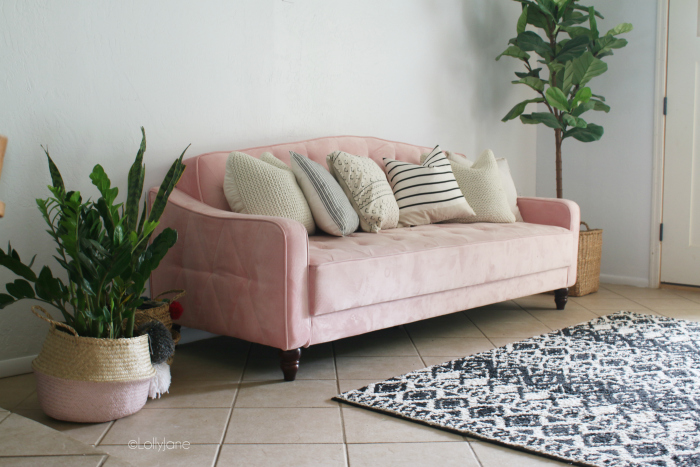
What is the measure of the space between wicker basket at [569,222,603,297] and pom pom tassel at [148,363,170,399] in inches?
103

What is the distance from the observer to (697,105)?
12.8ft

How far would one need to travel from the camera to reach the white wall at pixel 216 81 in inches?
87.9

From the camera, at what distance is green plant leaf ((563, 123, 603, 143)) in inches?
149

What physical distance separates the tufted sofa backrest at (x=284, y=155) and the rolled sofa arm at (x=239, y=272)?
10cm

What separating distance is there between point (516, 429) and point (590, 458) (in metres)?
0.23

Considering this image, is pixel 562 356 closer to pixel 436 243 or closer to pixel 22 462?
pixel 436 243

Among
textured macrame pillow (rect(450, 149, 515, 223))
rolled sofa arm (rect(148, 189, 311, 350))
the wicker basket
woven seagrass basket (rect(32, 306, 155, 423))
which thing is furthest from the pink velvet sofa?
the wicker basket

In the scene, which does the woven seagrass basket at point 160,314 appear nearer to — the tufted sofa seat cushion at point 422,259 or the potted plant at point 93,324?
the potted plant at point 93,324

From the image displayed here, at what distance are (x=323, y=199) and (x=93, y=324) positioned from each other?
106cm

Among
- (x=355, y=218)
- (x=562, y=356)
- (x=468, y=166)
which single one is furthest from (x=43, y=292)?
Answer: (x=468, y=166)

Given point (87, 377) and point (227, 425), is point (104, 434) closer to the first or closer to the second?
point (87, 377)

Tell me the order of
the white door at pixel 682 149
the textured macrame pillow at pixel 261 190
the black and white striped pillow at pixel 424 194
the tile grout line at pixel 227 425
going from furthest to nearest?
1. the white door at pixel 682 149
2. the black and white striped pillow at pixel 424 194
3. the textured macrame pillow at pixel 261 190
4. the tile grout line at pixel 227 425

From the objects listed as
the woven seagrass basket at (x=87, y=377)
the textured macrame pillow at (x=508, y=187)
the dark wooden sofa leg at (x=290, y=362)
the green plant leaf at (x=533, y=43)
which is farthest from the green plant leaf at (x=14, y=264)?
the green plant leaf at (x=533, y=43)

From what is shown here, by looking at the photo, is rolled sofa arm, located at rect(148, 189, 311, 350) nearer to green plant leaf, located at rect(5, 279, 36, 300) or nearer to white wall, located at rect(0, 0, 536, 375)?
white wall, located at rect(0, 0, 536, 375)
